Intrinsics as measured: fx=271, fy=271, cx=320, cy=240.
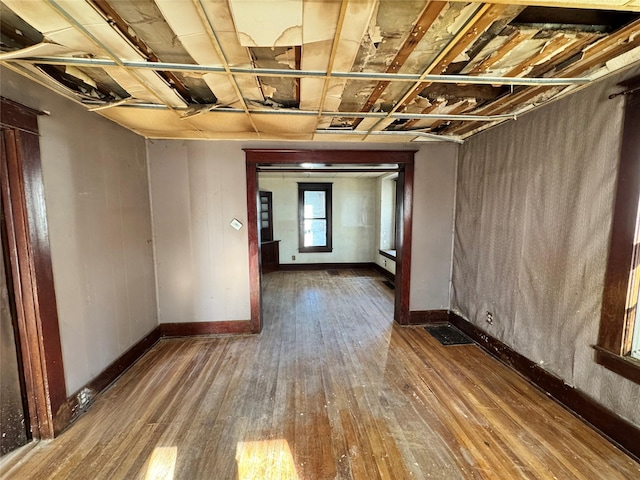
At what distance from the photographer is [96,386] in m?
2.12

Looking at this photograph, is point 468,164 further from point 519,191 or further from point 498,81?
point 498,81

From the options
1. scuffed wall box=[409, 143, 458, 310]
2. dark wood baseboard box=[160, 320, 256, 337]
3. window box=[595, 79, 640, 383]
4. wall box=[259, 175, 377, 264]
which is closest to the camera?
window box=[595, 79, 640, 383]

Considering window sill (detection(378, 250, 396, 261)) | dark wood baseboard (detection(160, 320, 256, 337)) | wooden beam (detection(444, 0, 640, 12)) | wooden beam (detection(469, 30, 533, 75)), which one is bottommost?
dark wood baseboard (detection(160, 320, 256, 337))

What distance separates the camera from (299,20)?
1.21 meters

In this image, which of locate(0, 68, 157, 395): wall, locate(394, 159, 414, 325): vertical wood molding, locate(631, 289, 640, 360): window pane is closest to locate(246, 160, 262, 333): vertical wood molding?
locate(0, 68, 157, 395): wall

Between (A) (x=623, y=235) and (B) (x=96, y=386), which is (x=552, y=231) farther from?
(B) (x=96, y=386)

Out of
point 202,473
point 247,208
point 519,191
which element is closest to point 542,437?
point 519,191

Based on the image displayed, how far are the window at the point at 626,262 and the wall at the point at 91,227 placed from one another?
3.57 metres

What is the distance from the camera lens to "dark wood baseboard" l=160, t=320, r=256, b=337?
3.17 m

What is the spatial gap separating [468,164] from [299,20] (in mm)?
2627

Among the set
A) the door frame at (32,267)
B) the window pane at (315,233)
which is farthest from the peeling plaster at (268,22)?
the window pane at (315,233)

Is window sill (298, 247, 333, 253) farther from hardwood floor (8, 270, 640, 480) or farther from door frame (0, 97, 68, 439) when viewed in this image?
door frame (0, 97, 68, 439)

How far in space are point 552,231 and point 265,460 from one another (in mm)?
2589

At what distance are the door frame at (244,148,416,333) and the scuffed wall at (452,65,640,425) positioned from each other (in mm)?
716
